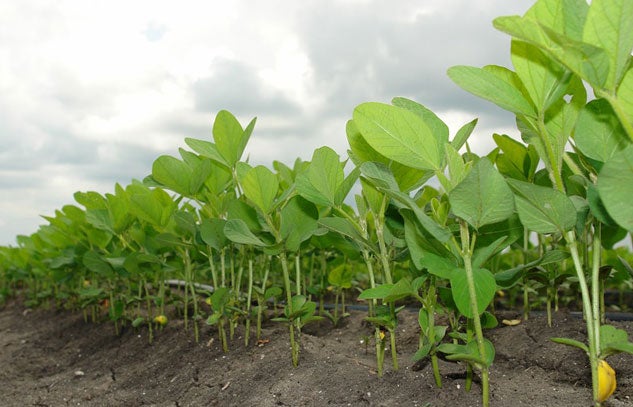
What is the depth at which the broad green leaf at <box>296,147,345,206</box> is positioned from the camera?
4.40ft

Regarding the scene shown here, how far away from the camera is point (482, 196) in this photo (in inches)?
40.8

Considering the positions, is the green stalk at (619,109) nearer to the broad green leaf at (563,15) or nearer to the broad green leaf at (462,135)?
the broad green leaf at (563,15)

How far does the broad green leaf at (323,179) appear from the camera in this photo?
52.8 inches

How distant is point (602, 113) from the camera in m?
1.05

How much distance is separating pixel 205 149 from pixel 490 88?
1.05m

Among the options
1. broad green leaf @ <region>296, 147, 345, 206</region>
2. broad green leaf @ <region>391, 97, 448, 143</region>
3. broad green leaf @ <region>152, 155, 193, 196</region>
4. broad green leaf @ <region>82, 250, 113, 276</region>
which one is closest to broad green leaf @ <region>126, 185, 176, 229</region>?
broad green leaf @ <region>152, 155, 193, 196</region>

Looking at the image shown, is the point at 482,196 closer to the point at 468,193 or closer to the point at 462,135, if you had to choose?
the point at 468,193

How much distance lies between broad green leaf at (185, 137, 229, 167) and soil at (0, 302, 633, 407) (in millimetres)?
687

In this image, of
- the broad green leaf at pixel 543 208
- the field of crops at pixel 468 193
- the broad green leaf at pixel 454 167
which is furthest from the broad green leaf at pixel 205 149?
the broad green leaf at pixel 543 208

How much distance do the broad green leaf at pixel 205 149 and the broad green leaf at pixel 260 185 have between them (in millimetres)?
346

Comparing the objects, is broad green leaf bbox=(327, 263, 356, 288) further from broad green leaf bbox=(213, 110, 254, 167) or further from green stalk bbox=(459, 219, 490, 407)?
green stalk bbox=(459, 219, 490, 407)

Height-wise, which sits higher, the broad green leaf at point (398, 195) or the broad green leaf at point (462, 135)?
the broad green leaf at point (462, 135)

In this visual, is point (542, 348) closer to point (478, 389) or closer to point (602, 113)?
point (478, 389)

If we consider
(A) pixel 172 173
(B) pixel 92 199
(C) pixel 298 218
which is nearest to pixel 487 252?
(C) pixel 298 218
